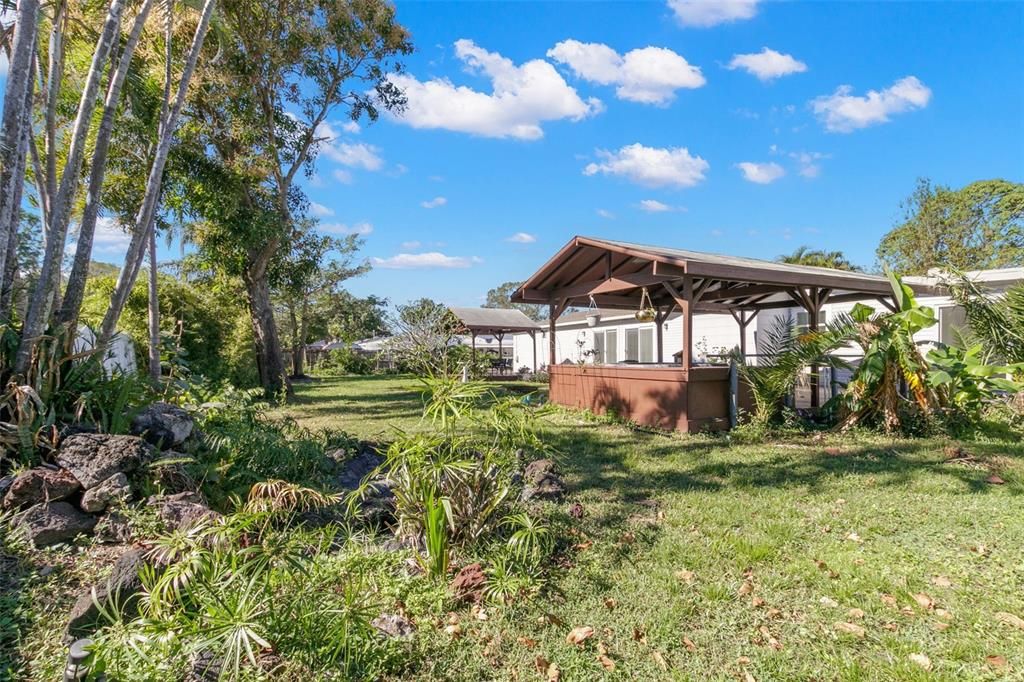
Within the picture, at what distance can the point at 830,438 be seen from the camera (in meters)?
7.55

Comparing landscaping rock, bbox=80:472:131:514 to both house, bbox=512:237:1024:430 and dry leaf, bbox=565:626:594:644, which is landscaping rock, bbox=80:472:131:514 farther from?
house, bbox=512:237:1024:430

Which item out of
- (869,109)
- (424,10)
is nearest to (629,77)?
(424,10)

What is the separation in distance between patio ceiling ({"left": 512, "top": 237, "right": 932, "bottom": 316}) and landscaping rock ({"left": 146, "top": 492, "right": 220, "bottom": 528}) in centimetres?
665

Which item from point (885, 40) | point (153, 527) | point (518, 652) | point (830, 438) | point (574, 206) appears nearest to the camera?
point (518, 652)

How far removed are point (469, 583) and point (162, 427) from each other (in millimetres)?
2919

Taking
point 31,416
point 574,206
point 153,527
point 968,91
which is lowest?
point 153,527

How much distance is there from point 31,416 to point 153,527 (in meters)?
1.39

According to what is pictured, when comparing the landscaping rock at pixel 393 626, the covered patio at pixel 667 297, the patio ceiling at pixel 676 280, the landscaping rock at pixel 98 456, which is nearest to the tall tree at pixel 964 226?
the patio ceiling at pixel 676 280

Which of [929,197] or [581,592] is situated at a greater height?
[929,197]

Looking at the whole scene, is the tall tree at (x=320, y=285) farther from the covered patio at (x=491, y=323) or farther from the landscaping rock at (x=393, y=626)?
the landscaping rock at (x=393, y=626)

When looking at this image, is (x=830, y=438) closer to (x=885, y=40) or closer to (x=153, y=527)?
(x=153, y=527)

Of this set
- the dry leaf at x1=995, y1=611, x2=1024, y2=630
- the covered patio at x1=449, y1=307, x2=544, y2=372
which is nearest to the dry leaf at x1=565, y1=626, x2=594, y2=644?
the dry leaf at x1=995, y1=611, x2=1024, y2=630

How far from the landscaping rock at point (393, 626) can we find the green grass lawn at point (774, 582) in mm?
88

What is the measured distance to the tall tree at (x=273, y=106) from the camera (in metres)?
11.1
